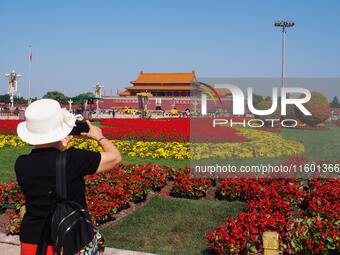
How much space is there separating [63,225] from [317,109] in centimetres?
2333

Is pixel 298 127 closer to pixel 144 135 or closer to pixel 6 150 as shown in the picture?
pixel 144 135

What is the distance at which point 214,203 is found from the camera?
22.1ft

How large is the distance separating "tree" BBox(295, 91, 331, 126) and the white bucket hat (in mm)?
22758

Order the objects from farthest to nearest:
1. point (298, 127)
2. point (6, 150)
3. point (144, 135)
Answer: point (298, 127)
point (144, 135)
point (6, 150)

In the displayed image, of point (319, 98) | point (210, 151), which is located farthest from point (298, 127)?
point (210, 151)

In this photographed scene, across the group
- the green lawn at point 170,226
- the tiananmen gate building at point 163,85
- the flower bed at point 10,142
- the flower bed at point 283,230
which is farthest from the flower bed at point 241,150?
the tiananmen gate building at point 163,85

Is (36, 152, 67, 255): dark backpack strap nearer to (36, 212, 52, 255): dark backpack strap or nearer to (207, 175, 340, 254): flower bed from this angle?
(36, 212, 52, 255): dark backpack strap

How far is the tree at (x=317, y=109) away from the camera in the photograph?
23.8m

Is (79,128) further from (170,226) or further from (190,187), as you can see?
(190,187)

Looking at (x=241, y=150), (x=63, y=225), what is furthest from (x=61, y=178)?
(x=241, y=150)

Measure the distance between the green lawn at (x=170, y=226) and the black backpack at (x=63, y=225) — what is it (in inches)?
102

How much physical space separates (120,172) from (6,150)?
25.1ft

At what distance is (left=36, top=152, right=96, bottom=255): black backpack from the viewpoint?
7.25ft

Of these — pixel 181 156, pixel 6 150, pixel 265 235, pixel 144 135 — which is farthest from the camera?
pixel 144 135
